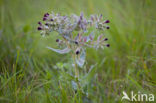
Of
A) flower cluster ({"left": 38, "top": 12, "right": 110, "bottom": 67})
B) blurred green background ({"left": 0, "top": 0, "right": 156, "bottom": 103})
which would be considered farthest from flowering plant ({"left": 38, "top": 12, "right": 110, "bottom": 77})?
blurred green background ({"left": 0, "top": 0, "right": 156, "bottom": 103})

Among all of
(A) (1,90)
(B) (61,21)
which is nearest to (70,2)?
(B) (61,21)

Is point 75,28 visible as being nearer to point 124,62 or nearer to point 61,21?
point 61,21

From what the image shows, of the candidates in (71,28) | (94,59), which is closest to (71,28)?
(71,28)

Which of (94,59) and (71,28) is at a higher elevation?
(71,28)

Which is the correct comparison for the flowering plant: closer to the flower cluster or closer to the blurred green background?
the flower cluster

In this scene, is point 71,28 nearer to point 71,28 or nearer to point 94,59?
point 71,28

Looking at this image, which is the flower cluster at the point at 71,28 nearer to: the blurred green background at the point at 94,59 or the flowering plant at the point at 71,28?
the flowering plant at the point at 71,28

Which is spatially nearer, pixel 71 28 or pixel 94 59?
pixel 71 28

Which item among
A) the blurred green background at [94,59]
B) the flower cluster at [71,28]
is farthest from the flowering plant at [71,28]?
the blurred green background at [94,59]
